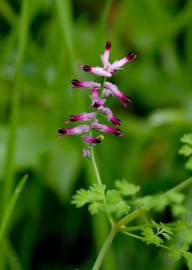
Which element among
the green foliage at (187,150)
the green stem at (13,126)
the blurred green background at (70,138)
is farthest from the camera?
the blurred green background at (70,138)

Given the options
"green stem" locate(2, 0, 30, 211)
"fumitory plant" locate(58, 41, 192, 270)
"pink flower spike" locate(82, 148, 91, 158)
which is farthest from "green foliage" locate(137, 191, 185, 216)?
"green stem" locate(2, 0, 30, 211)

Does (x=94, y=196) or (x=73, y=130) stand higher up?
(x=73, y=130)

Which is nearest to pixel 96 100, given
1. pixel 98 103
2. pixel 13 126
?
pixel 98 103

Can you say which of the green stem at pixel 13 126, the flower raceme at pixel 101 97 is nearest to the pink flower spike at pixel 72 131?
the flower raceme at pixel 101 97

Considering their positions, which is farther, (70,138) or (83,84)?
(70,138)

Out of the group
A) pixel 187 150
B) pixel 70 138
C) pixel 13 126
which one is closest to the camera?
pixel 187 150

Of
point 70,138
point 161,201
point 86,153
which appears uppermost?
point 70,138

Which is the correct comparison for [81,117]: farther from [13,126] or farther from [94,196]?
[13,126]

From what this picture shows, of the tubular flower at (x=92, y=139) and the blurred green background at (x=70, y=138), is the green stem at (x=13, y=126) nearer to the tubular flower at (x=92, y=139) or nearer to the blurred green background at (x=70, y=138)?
the blurred green background at (x=70, y=138)

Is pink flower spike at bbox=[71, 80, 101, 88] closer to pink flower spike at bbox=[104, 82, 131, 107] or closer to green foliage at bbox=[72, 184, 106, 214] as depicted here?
pink flower spike at bbox=[104, 82, 131, 107]
